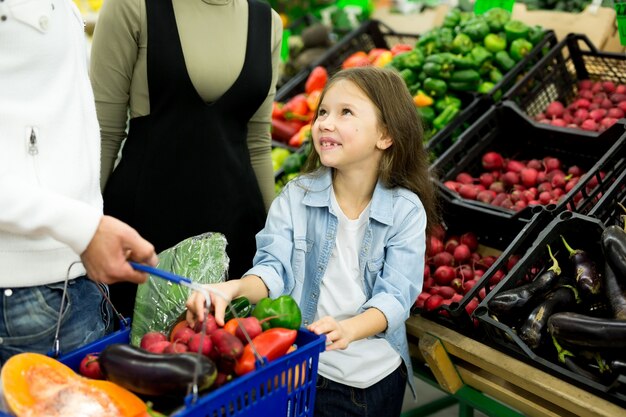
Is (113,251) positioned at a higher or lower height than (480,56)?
higher

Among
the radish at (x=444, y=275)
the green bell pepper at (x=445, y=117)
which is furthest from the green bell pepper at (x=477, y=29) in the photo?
the radish at (x=444, y=275)

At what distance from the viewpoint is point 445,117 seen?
10.7ft

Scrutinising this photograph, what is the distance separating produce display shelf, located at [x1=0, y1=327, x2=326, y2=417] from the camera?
1.16m

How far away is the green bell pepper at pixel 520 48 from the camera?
3.45 meters

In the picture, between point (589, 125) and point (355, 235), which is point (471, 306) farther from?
point (589, 125)

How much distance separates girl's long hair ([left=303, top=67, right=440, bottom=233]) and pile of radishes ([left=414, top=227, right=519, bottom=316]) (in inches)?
16.3

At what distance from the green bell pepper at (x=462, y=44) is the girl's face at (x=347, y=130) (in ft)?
5.84

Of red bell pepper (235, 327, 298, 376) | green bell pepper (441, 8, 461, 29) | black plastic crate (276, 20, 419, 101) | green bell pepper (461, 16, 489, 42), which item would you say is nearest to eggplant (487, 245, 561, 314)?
red bell pepper (235, 327, 298, 376)

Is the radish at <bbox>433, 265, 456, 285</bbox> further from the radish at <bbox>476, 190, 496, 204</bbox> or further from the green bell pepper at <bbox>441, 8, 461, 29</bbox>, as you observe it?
the green bell pepper at <bbox>441, 8, 461, 29</bbox>

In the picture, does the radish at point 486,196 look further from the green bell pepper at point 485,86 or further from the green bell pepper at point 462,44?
the green bell pepper at point 462,44

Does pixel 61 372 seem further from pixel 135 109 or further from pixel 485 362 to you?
pixel 485 362

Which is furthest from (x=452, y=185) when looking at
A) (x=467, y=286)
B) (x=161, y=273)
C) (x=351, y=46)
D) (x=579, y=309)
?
(x=351, y=46)

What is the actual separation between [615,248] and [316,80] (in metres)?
2.40

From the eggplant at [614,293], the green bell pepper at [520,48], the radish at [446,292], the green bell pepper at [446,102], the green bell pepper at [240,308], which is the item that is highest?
the green bell pepper at [240,308]
